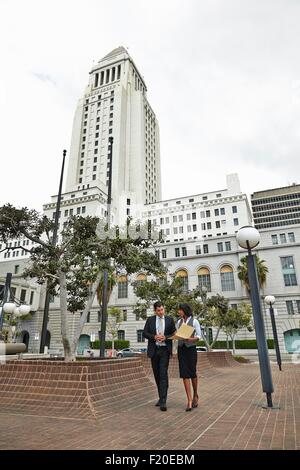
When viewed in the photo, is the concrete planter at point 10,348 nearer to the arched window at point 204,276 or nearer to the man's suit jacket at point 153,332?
the man's suit jacket at point 153,332

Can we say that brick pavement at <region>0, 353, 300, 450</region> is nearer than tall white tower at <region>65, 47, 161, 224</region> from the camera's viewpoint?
Yes

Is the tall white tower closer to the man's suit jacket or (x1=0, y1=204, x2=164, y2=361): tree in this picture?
(x1=0, y1=204, x2=164, y2=361): tree

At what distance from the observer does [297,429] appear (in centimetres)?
406

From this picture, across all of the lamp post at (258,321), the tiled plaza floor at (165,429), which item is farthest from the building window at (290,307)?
the lamp post at (258,321)

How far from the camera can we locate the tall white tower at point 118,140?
72812mm

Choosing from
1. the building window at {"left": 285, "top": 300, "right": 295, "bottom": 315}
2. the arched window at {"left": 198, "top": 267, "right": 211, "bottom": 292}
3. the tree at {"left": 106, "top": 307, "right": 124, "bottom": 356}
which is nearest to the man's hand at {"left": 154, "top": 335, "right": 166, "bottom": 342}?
the tree at {"left": 106, "top": 307, "right": 124, "bottom": 356}

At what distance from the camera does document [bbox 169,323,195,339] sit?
5.71 m

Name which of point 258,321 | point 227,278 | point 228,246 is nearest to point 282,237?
point 228,246

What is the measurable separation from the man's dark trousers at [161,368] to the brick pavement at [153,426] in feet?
1.02

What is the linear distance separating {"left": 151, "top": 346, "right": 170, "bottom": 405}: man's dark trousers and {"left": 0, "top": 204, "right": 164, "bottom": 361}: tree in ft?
10.7

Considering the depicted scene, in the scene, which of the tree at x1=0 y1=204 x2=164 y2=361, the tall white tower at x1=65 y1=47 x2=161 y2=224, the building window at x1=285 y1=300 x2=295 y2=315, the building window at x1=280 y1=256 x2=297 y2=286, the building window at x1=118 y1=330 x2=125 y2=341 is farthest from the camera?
the tall white tower at x1=65 y1=47 x2=161 y2=224
